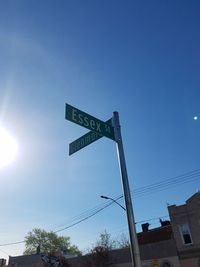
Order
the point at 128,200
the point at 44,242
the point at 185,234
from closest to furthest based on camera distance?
the point at 128,200 → the point at 185,234 → the point at 44,242

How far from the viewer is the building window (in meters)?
29.7

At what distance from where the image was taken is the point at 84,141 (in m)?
7.84

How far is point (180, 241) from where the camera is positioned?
98.8 feet

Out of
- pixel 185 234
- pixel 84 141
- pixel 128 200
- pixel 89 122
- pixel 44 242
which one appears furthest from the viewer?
pixel 44 242

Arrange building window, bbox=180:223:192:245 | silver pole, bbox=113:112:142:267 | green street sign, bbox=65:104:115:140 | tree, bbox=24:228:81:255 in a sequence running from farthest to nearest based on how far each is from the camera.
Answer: tree, bbox=24:228:81:255
building window, bbox=180:223:192:245
green street sign, bbox=65:104:115:140
silver pole, bbox=113:112:142:267

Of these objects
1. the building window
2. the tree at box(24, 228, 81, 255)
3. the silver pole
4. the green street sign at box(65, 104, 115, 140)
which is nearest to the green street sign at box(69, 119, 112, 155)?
the green street sign at box(65, 104, 115, 140)

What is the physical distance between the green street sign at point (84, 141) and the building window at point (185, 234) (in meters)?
25.9

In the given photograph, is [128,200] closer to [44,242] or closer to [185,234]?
[185,234]

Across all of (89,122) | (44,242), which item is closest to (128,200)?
(89,122)

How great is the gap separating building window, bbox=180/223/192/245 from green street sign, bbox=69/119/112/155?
2589 centimetres

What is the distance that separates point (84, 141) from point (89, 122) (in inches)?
27.0

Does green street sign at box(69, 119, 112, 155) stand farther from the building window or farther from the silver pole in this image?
the building window

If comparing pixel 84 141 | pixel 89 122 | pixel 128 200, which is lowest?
pixel 128 200

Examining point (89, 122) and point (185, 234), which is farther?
point (185, 234)
